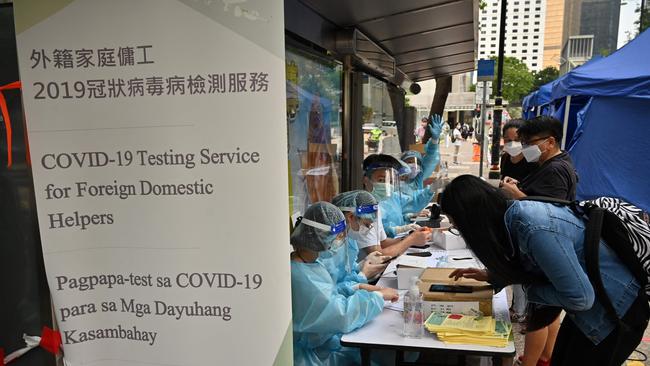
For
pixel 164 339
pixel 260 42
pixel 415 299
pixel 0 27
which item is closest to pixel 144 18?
pixel 260 42

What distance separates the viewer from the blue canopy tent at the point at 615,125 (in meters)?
6.27

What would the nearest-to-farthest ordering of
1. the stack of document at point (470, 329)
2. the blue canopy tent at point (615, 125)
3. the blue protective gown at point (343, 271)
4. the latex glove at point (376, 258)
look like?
the stack of document at point (470, 329) → the blue protective gown at point (343, 271) → the latex glove at point (376, 258) → the blue canopy tent at point (615, 125)

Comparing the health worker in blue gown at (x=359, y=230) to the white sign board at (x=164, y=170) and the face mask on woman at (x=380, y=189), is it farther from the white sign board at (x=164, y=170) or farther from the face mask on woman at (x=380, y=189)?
the white sign board at (x=164, y=170)

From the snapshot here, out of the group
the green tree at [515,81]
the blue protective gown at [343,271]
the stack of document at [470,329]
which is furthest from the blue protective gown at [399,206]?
the green tree at [515,81]

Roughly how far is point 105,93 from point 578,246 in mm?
1891

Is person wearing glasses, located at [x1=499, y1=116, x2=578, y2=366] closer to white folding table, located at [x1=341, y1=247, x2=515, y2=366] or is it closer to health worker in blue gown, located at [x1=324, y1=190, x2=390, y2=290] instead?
health worker in blue gown, located at [x1=324, y1=190, x2=390, y2=290]

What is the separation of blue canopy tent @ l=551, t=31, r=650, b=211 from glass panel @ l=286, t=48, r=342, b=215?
4115 millimetres

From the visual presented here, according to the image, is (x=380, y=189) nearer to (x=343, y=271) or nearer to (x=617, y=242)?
(x=343, y=271)

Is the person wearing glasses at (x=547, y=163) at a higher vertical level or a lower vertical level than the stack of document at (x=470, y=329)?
higher

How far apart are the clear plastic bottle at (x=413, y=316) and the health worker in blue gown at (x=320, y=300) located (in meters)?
0.17

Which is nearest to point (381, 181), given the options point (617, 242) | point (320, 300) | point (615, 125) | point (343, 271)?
point (343, 271)

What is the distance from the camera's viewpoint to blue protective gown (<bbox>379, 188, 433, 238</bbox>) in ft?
14.6

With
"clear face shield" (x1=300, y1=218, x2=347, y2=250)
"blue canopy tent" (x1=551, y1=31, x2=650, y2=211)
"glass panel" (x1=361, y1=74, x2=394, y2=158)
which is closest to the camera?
"clear face shield" (x1=300, y1=218, x2=347, y2=250)

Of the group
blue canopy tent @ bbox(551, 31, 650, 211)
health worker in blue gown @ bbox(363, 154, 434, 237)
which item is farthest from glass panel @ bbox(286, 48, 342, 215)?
blue canopy tent @ bbox(551, 31, 650, 211)
